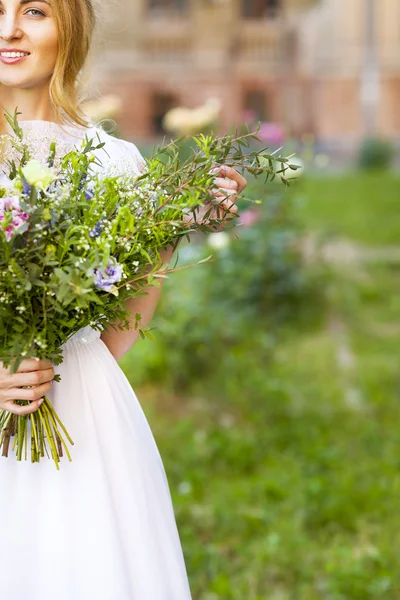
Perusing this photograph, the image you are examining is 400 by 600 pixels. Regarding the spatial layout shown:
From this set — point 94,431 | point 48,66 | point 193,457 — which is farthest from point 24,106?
point 193,457

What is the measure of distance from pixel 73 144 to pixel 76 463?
63 centimetres

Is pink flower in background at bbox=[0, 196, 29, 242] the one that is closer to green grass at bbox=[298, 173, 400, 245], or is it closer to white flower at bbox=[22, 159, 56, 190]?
white flower at bbox=[22, 159, 56, 190]

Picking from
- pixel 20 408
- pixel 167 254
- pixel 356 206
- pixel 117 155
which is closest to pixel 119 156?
pixel 117 155

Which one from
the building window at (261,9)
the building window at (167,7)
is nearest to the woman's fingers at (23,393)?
the building window at (167,7)

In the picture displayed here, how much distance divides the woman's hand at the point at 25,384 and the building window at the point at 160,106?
18004mm

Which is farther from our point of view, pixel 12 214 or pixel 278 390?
pixel 278 390

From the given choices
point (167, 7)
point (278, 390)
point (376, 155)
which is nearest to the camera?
point (278, 390)

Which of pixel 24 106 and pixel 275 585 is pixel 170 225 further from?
pixel 275 585

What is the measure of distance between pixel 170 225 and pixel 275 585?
1976mm

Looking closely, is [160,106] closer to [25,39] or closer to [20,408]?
[25,39]

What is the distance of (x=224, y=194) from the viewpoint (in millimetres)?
1595

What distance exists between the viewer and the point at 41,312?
4.76 ft

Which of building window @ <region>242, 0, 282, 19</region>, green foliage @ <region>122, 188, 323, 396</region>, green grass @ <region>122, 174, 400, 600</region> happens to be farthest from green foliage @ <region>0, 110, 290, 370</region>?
building window @ <region>242, 0, 282, 19</region>

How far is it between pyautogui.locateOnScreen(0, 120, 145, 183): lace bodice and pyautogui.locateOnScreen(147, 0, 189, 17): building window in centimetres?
1879
